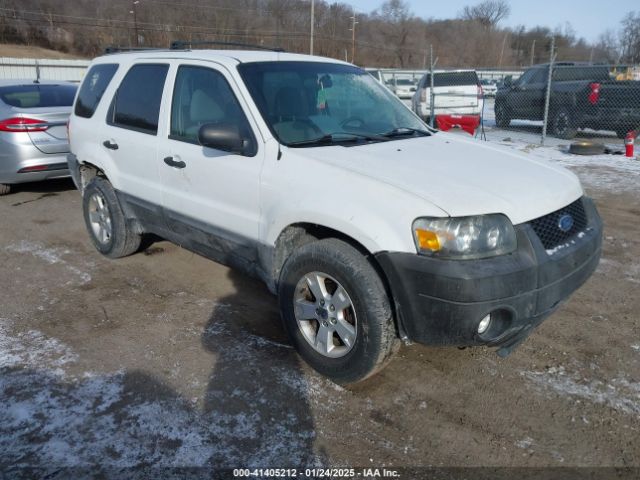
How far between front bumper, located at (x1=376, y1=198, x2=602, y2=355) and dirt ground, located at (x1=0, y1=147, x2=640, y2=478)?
458mm

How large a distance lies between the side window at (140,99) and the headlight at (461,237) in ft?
8.19

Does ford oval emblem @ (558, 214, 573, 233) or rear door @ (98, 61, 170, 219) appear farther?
rear door @ (98, 61, 170, 219)

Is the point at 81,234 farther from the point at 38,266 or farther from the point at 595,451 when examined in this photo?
the point at 595,451

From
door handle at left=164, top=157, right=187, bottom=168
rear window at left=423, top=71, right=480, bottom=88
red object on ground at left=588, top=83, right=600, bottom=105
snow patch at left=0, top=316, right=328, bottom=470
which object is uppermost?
rear window at left=423, top=71, right=480, bottom=88

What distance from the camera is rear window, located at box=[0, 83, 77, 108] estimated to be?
23.7 feet

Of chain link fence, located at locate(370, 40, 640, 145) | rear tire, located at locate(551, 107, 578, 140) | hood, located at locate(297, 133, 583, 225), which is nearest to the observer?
hood, located at locate(297, 133, 583, 225)

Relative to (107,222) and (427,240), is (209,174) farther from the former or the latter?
(107,222)

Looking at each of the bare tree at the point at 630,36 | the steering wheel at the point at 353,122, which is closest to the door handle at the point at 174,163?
the steering wheel at the point at 353,122

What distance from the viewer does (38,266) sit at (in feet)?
16.5

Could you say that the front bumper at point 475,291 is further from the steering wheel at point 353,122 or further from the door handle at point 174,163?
the door handle at point 174,163

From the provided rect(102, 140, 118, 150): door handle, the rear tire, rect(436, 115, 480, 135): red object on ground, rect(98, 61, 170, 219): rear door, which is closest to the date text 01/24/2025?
rect(98, 61, 170, 219): rear door

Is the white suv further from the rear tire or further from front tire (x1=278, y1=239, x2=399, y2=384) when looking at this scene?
the rear tire

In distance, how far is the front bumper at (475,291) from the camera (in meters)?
2.57

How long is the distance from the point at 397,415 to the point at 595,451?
0.97m
